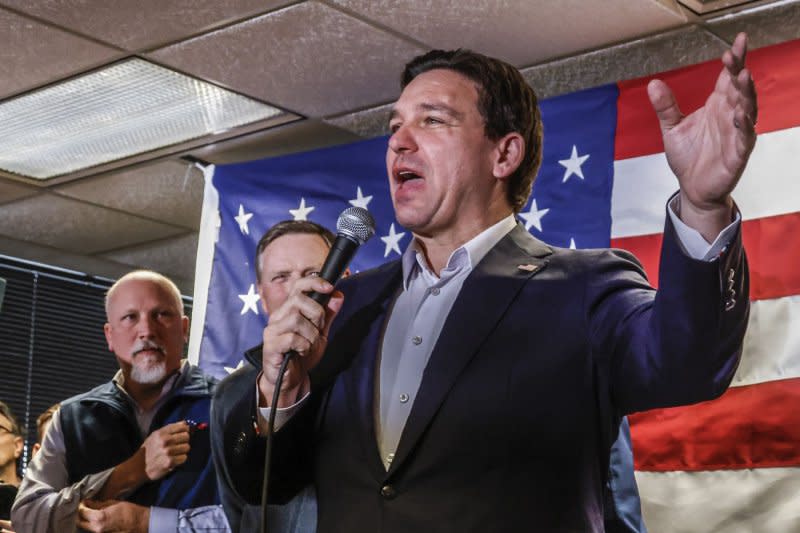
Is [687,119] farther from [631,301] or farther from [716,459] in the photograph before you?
[716,459]

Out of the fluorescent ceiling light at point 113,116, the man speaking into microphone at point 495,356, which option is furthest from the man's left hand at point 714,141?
the fluorescent ceiling light at point 113,116

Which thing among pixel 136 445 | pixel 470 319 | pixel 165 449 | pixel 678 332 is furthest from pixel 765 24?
pixel 678 332

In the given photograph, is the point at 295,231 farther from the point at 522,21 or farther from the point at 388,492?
the point at 388,492

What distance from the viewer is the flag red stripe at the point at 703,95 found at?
329 centimetres

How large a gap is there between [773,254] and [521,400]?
6.78 ft

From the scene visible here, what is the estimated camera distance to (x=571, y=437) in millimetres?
1400

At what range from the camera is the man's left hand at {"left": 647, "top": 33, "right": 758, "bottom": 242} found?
46.0 inches

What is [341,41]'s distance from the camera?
3.54 meters

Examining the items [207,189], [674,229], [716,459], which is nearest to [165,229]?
[207,189]

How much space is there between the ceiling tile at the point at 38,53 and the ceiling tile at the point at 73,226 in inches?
52.9

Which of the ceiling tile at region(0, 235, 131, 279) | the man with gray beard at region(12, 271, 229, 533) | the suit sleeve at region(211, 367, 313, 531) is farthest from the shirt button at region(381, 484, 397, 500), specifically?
the ceiling tile at region(0, 235, 131, 279)

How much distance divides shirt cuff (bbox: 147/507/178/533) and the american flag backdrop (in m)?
1.34

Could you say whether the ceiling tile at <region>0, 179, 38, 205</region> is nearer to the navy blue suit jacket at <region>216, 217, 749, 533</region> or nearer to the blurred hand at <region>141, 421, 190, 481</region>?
the blurred hand at <region>141, 421, 190, 481</region>

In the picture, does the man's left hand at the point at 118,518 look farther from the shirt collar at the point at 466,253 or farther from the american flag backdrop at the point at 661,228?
the shirt collar at the point at 466,253
